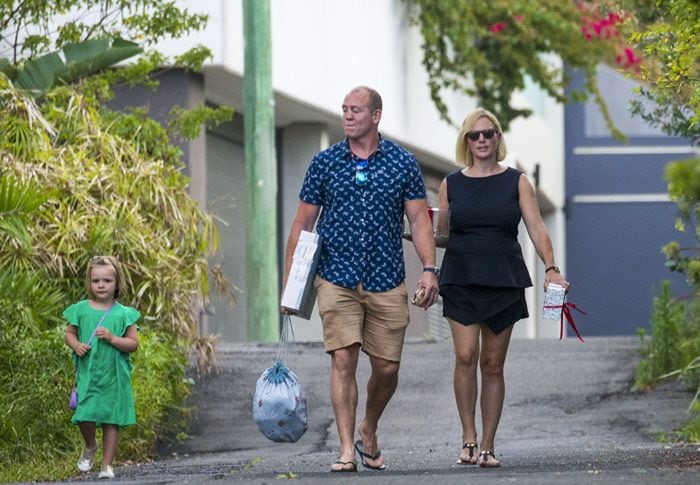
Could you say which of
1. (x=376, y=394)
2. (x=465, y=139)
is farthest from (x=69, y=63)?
(x=376, y=394)

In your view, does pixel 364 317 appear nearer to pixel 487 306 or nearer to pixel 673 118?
pixel 487 306

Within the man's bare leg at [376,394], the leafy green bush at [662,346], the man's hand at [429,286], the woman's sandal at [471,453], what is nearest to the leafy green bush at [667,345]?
the leafy green bush at [662,346]

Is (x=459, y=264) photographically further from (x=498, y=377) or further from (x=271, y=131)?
(x=271, y=131)

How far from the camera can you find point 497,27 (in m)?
23.0

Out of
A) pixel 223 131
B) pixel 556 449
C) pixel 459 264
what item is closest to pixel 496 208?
pixel 459 264

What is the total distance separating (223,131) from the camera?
1953 centimetres

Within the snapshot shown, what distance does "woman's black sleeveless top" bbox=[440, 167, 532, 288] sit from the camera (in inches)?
338

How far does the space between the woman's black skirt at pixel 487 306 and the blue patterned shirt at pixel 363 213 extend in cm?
40

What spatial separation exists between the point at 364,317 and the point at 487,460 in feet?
2.91

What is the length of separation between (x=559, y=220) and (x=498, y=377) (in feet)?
80.2

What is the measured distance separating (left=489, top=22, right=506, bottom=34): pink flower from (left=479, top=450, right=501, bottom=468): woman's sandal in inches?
593

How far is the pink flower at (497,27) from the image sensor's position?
906 inches

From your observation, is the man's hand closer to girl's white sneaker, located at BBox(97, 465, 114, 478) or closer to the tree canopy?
girl's white sneaker, located at BBox(97, 465, 114, 478)

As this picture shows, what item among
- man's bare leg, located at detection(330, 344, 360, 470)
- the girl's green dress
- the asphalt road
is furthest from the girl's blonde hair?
man's bare leg, located at detection(330, 344, 360, 470)
